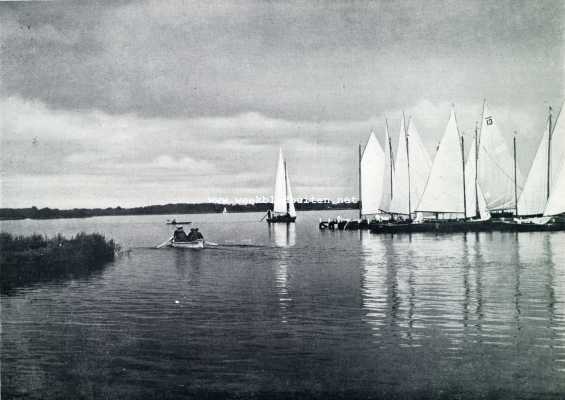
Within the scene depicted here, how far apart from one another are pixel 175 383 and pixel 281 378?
215cm

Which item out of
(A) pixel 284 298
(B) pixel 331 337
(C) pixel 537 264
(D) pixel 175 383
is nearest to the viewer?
(D) pixel 175 383

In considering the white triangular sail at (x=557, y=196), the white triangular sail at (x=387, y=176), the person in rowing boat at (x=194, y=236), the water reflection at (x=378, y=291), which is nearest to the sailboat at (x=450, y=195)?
the white triangular sail at (x=387, y=176)

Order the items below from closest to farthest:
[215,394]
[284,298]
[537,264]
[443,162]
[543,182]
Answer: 1. [215,394]
2. [284,298]
3. [537,264]
4. [543,182]
5. [443,162]

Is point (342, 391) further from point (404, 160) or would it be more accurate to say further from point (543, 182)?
point (404, 160)

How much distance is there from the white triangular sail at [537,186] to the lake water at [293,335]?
22.1 m

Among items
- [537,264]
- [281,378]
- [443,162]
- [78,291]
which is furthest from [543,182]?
[281,378]

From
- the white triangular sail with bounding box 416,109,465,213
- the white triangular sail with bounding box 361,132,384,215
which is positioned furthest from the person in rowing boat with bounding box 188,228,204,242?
the white triangular sail with bounding box 361,132,384,215

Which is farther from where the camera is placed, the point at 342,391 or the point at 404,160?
the point at 404,160

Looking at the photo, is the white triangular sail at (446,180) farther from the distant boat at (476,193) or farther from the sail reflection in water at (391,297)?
the sail reflection in water at (391,297)

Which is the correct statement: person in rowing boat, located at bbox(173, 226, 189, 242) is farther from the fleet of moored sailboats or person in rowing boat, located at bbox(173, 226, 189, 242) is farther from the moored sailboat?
the moored sailboat

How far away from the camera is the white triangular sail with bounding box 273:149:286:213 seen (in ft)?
309

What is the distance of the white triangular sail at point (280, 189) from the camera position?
309ft

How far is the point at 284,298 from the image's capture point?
830 inches

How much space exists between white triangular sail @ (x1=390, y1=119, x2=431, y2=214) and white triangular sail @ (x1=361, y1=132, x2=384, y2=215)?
4807 millimetres
